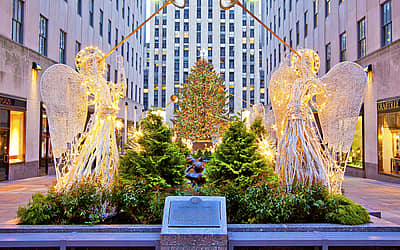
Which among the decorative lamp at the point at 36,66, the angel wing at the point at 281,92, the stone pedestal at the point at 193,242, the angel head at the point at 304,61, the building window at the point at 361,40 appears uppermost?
the building window at the point at 361,40

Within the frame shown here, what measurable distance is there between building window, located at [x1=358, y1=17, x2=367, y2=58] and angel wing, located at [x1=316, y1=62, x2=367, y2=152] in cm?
1078

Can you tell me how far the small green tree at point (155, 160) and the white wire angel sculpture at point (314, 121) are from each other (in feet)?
8.12

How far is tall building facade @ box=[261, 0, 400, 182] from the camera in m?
13.7

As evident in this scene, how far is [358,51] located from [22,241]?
17.9 m

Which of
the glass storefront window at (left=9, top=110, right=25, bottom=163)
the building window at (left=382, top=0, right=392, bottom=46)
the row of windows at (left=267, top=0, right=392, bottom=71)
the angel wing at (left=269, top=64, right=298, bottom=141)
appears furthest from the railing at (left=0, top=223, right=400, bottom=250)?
the row of windows at (left=267, top=0, right=392, bottom=71)

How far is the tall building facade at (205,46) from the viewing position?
5916 cm

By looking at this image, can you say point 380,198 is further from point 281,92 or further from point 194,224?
point 194,224

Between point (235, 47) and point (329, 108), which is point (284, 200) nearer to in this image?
point (329, 108)

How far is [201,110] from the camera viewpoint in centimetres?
1856

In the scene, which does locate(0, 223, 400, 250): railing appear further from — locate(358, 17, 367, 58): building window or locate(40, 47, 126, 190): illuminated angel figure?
locate(358, 17, 367, 58): building window

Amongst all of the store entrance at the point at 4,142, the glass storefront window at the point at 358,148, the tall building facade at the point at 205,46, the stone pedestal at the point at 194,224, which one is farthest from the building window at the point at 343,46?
the tall building facade at the point at 205,46

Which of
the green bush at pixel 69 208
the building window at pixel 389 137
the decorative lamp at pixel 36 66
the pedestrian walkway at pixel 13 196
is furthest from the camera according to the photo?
the decorative lamp at pixel 36 66

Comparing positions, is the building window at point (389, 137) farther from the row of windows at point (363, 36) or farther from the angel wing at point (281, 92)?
the angel wing at point (281, 92)

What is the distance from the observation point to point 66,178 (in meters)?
6.34
